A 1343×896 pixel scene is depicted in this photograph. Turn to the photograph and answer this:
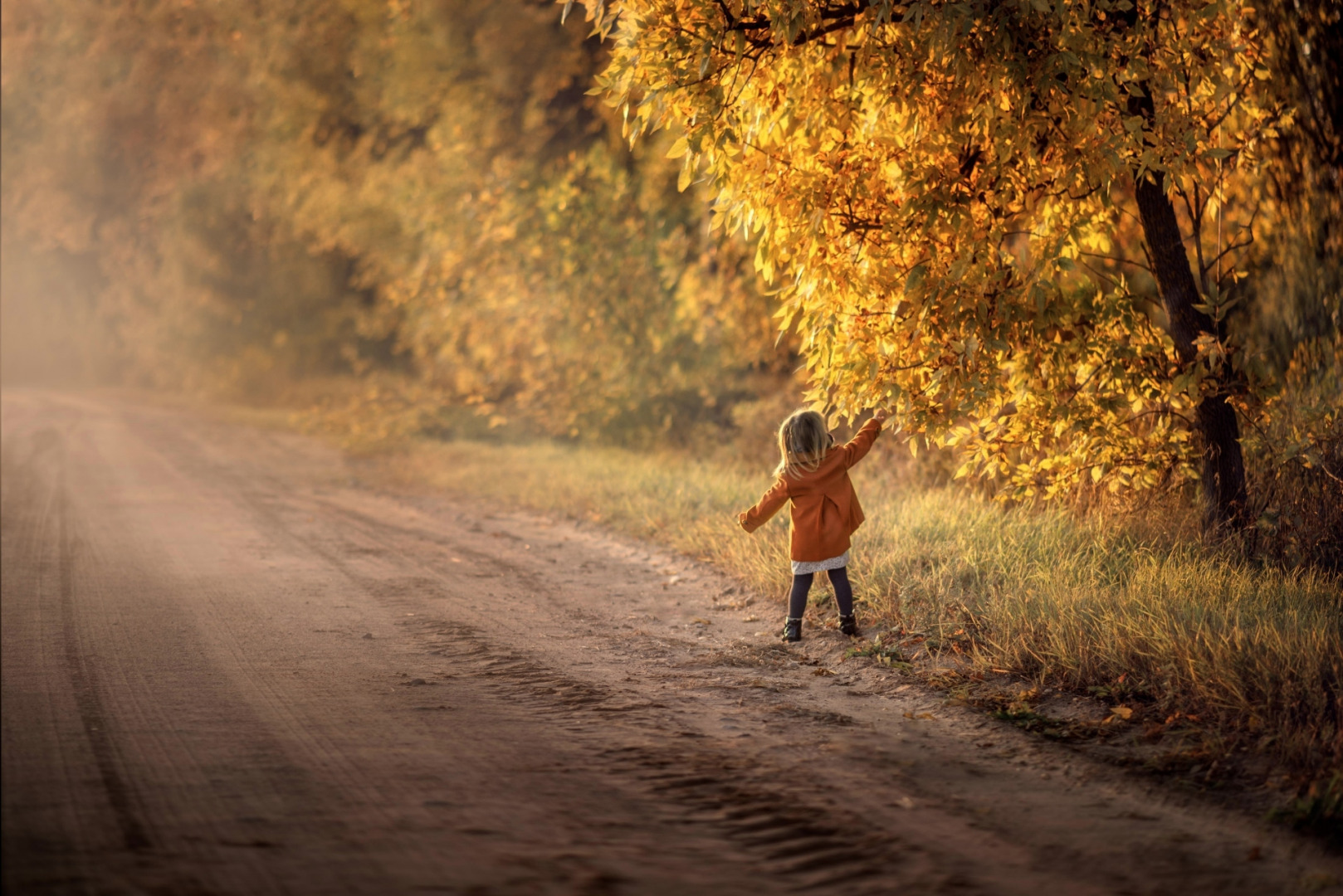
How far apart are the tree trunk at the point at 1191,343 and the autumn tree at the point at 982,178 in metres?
0.01

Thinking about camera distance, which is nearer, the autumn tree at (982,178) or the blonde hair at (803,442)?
the autumn tree at (982,178)

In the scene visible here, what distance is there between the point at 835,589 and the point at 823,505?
1.71 ft

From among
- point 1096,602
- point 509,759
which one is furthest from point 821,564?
point 509,759

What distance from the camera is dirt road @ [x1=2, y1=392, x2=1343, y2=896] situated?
3883 mm

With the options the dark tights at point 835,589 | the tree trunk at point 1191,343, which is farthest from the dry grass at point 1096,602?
the tree trunk at point 1191,343

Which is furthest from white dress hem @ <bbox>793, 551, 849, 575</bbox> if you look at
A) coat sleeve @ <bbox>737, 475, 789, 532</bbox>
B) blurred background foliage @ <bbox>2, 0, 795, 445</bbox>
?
blurred background foliage @ <bbox>2, 0, 795, 445</bbox>

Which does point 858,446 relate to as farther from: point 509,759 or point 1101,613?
point 509,759

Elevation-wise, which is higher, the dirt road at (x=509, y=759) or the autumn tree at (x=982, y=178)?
the autumn tree at (x=982, y=178)

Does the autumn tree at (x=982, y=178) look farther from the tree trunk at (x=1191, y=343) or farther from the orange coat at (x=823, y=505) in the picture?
the orange coat at (x=823, y=505)

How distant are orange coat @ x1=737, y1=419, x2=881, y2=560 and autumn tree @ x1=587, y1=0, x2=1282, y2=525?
1.14 ft

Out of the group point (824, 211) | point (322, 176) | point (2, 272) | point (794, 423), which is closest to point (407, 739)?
point (794, 423)

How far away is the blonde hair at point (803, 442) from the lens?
23.3 ft

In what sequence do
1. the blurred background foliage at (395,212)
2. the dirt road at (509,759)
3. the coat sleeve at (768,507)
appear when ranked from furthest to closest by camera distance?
the blurred background foliage at (395,212) < the coat sleeve at (768,507) < the dirt road at (509,759)

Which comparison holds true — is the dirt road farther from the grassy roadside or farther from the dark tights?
the grassy roadside
